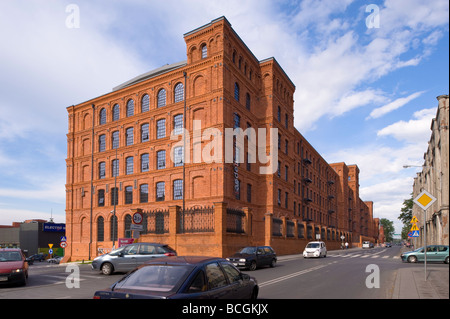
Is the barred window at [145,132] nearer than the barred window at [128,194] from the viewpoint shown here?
Yes

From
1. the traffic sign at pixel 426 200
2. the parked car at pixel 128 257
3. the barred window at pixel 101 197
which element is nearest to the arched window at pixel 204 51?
the barred window at pixel 101 197

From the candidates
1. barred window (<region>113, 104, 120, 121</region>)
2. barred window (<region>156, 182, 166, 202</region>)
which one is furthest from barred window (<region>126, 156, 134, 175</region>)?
barred window (<region>113, 104, 120, 121</region>)

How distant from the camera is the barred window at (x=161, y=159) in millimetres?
39700

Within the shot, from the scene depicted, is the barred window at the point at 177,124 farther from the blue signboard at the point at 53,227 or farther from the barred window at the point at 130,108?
the blue signboard at the point at 53,227

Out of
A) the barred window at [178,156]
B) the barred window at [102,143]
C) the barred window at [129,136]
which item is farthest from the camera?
the barred window at [102,143]

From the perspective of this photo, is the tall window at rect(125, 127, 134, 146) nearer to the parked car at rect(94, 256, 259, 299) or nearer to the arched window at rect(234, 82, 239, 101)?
the arched window at rect(234, 82, 239, 101)

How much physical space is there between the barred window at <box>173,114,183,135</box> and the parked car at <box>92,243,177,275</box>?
2077cm

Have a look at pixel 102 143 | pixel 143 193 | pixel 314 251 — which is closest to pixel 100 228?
pixel 143 193

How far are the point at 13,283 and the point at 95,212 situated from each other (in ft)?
99.4

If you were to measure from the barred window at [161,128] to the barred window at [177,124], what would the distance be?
1.65 meters

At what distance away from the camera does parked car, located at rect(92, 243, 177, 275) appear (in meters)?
18.5

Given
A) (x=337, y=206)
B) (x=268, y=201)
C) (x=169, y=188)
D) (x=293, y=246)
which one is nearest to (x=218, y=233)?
(x=169, y=188)

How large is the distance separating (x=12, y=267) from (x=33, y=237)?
62.1 metres

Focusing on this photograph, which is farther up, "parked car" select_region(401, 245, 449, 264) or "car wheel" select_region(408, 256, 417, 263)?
"parked car" select_region(401, 245, 449, 264)
